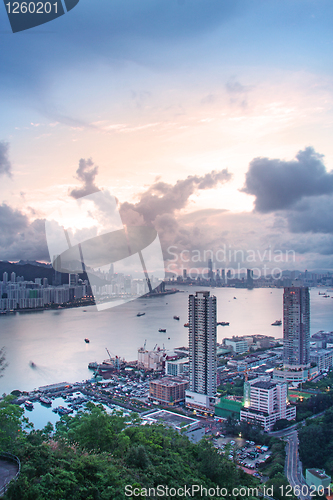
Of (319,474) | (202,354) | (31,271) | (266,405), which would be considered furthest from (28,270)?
(319,474)

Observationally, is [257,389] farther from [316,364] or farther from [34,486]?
[34,486]

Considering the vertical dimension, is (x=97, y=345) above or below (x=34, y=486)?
below

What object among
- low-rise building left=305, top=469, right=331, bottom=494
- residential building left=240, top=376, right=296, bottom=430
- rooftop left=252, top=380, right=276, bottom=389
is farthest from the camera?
rooftop left=252, top=380, right=276, bottom=389

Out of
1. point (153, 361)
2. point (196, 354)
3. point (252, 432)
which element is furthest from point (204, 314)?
point (153, 361)

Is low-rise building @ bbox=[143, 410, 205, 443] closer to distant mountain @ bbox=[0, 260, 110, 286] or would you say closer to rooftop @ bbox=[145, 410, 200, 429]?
rooftop @ bbox=[145, 410, 200, 429]

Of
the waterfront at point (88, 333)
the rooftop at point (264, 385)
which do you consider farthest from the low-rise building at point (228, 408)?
the waterfront at point (88, 333)

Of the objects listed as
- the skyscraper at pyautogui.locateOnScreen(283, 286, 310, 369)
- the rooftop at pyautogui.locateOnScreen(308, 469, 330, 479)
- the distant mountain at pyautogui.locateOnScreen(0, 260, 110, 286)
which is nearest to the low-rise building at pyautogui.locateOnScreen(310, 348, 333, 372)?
the skyscraper at pyautogui.locateOnScreen(283, 286, 310, 369)
